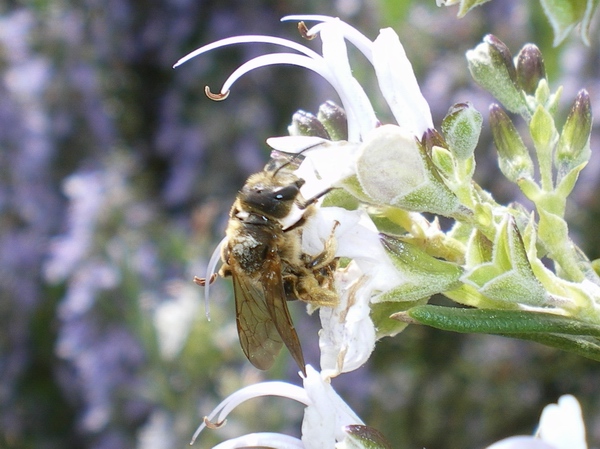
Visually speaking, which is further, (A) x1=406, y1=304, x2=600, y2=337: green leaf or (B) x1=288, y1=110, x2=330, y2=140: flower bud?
(B) x1=288, y1=110, x2=330, y2=140: flower bud

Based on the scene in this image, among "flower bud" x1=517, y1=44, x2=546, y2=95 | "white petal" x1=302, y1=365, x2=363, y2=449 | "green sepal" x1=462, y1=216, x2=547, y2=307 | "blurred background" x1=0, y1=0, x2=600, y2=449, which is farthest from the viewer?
"blurred background" x1=0, y1=0, x2=600, y2=449

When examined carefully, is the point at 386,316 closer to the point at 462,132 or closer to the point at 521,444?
the point at 462,132

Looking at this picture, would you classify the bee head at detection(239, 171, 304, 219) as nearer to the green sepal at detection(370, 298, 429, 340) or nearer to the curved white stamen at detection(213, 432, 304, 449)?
the green sepal at detection(370, 298, 429, 340)

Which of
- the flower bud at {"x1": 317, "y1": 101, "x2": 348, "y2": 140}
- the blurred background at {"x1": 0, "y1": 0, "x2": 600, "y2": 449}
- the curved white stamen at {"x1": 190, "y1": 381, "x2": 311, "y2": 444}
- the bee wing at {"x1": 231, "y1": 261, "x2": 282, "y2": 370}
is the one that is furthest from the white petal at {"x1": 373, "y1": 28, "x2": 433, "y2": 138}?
the blurred background at {"x1": 0, "y1": 0, "x2": 600, "y2": 449}

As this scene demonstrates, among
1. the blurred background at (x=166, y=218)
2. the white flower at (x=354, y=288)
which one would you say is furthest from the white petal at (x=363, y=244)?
the blurred background at (x=166, y=218)

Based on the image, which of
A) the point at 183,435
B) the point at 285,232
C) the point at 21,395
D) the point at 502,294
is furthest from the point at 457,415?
the point at 502,294

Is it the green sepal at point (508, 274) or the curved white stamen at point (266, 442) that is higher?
the green sepal at point (508, 274)

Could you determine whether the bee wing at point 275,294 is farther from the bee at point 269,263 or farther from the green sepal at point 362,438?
the green sepal at point 362,438

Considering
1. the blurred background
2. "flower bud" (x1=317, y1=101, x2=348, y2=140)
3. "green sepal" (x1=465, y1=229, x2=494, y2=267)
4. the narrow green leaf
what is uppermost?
the narrow green leaf
